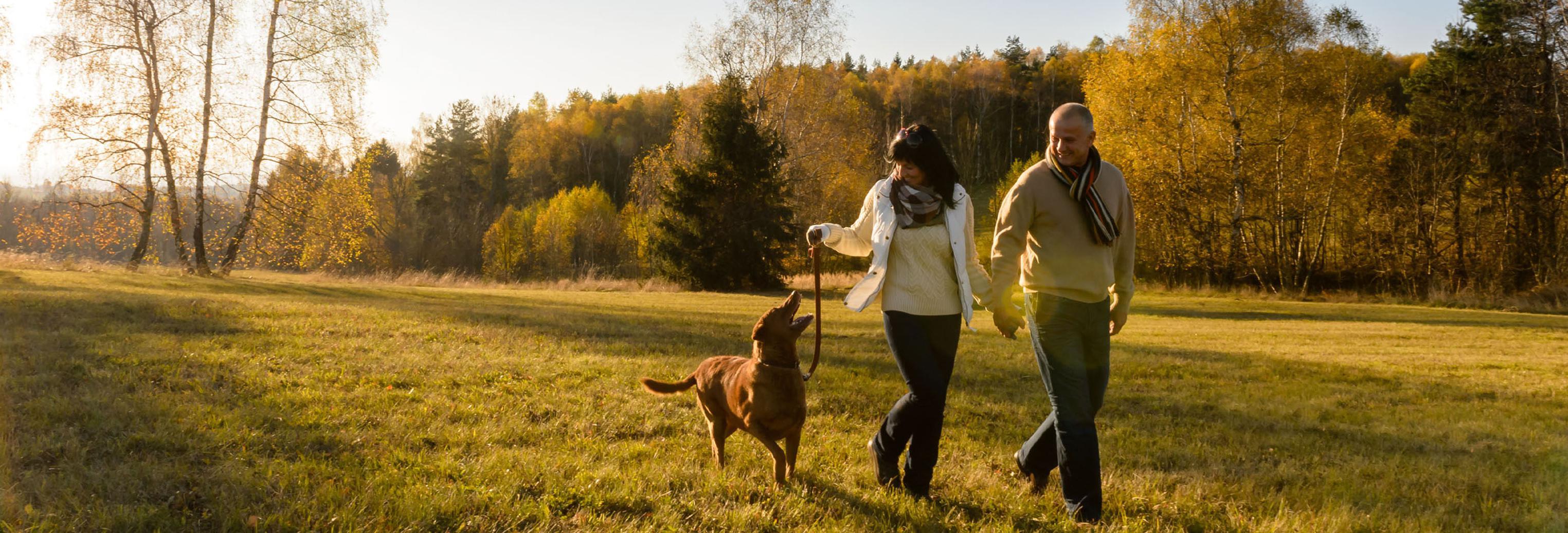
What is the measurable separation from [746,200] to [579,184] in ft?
123

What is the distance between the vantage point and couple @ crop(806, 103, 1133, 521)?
3.49 meters

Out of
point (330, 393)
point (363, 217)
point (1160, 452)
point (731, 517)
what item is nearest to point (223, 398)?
point (330, 393)

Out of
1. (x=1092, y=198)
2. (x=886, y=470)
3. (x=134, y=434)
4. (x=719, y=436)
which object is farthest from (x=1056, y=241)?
(x=134, y=434)

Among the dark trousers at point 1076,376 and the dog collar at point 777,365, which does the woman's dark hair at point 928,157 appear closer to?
the dark trousers at point 1076,376

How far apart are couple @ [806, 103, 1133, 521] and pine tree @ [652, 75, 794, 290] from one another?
22.9m

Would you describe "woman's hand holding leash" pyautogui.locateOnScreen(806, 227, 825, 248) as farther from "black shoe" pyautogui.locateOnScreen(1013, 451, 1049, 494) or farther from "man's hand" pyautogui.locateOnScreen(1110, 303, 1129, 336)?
"black shoe" pyautogui.locateOnScreen(1013, 451, 1049, 494)

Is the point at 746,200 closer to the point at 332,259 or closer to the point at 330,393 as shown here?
the point at 332,259

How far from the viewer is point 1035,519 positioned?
12.2 ft

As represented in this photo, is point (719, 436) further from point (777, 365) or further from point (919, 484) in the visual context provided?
point (919, 484)

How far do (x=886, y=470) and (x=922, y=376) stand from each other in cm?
68

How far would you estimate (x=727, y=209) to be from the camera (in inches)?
1073

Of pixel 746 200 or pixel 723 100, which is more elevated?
pixel 723 100

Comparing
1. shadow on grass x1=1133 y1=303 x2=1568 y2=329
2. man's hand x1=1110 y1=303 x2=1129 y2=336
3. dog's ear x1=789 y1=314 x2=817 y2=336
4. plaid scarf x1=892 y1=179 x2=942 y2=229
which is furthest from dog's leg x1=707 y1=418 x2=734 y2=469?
shadow on grass x1=1133 y1=303 x2=1568 y2=329

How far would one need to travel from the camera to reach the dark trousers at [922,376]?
3.74 metres
